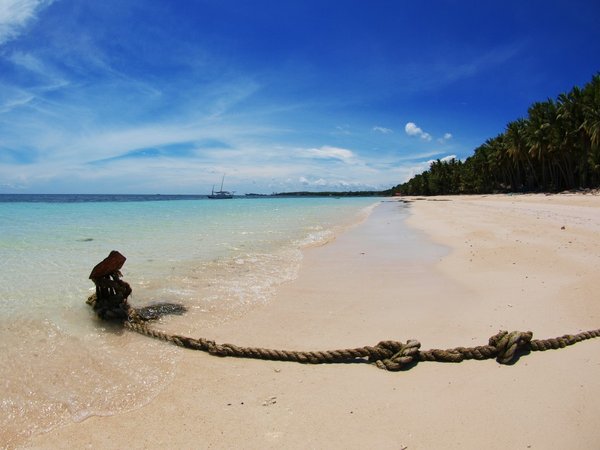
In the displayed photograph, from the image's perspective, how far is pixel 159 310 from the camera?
229 inches

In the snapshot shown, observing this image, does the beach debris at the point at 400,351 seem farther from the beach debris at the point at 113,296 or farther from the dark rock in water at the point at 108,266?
the dark rock in water at the point at 108,266

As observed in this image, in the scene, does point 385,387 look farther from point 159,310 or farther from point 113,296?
point 113,296

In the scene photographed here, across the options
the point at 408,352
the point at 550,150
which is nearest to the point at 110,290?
the point at 408,352

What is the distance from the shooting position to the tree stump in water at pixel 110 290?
5199mm

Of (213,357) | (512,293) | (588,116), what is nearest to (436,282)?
(512,293)

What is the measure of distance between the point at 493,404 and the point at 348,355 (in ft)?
4.60

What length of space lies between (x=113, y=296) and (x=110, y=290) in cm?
16

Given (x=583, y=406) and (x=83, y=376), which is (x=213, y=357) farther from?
(x=583, y=406)

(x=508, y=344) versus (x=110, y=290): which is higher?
(x=110, y=290)

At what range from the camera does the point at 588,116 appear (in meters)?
39.7

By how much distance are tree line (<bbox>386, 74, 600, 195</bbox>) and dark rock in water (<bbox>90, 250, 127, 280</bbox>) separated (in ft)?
153

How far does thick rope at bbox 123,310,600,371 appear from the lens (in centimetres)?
372

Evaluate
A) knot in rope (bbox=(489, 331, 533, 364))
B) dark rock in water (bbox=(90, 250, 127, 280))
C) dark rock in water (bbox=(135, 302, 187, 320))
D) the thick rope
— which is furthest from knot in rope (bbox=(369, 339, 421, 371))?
dark rock in water (bbox=(90, 250, 127, 280))

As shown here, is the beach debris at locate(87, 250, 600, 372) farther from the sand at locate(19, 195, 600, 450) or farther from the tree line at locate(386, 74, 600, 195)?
the tree line at locate(386, 74, 600, 195)
